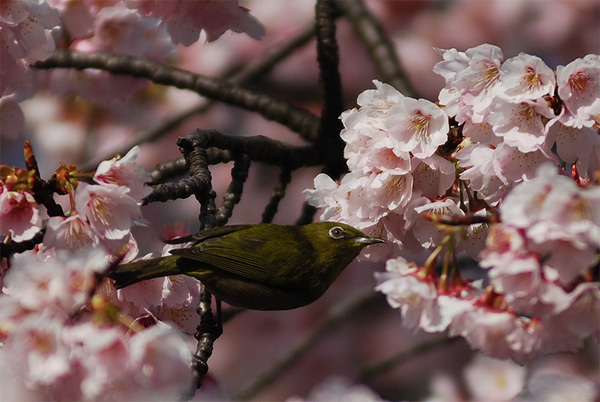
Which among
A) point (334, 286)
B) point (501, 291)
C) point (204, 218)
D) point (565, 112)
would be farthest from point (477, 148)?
point (334, 286)

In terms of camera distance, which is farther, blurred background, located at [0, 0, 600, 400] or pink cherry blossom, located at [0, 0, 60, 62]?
blurred background, located at [0, 0, 600, 400]

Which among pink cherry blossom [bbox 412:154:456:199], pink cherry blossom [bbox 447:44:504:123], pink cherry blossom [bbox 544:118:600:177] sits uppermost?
pink cherry blossom [bbox 447:44:504:123]

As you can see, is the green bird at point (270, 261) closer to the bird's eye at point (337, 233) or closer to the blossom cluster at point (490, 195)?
the bird's eye at point (337, 233)

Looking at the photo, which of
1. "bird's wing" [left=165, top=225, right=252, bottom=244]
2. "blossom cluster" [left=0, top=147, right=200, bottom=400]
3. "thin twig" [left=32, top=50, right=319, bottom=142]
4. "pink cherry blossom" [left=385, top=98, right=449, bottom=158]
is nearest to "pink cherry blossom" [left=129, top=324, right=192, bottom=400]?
"blossom cluster" [left=0, top=147, right=200, bottom=400]

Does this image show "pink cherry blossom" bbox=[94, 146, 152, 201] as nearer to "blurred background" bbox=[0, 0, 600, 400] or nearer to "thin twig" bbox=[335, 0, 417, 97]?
"thin twig" bbox=[335, 0, 417, 97]

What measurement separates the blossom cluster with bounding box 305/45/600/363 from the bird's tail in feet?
1.47

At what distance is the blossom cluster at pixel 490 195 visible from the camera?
54.4 inches

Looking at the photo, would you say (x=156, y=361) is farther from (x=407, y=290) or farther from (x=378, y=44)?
(x=378, y=44)

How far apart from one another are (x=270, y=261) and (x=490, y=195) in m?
0.74

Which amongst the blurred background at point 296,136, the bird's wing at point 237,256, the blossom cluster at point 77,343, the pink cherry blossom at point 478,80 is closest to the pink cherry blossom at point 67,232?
the blossom cluster at point 77,343

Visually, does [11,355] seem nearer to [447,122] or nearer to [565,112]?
[447,122]

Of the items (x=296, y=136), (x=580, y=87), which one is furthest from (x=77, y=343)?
(x=296, y=136)

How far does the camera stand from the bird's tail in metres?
1.89

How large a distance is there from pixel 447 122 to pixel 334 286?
3.09 metres
